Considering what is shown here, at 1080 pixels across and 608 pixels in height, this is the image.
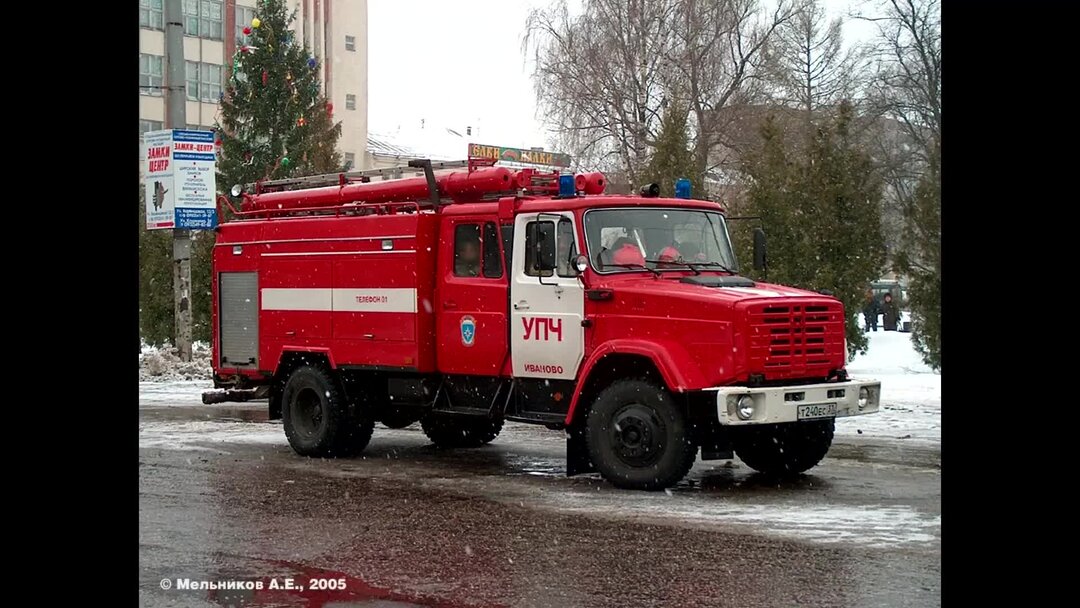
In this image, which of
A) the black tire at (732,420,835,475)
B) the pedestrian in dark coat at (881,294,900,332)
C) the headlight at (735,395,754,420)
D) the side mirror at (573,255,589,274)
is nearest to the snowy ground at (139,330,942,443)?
the black tire at (732,420,835,475)

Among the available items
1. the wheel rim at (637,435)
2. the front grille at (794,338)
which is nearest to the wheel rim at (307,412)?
the wheel rim at (637,435)

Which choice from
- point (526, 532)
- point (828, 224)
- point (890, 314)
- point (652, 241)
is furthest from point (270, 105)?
point (526, 532)

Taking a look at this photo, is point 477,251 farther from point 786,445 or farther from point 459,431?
point 786,445

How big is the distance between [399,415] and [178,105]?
39.1 ft

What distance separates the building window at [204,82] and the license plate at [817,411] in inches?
2188

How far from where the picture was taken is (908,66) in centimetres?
3281

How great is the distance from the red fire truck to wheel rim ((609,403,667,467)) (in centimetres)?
1

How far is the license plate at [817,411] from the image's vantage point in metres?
10.7

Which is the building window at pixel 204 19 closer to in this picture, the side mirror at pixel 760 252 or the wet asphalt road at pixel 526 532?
the wet asphalt road at pixel 526 532
